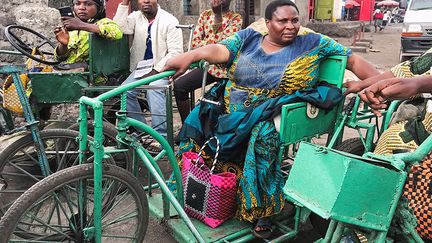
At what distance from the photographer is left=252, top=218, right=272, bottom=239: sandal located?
2627 millimetres

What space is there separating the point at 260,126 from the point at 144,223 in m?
0.94

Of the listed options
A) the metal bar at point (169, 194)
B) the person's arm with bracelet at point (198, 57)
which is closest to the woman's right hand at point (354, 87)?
the person's arm with bracelet at point (198, 57)

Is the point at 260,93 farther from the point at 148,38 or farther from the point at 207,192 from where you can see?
the point at 148,38

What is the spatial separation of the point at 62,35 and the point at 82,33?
0.17 metres

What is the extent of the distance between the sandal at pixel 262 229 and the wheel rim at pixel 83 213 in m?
0.73

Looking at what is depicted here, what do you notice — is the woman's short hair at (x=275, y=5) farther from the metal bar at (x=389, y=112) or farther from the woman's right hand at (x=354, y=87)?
the metal bar at (x=389, y=112)

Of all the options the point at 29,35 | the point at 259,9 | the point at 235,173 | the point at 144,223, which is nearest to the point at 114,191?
the point at 144,223

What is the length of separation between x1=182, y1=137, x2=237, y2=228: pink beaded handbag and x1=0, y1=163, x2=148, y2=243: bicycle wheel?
1.26 ft

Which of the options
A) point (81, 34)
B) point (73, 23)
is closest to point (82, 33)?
point (81, 34)

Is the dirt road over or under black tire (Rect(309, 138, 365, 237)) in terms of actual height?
under

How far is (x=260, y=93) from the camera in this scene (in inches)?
111

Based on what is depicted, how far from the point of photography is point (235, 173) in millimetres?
2844

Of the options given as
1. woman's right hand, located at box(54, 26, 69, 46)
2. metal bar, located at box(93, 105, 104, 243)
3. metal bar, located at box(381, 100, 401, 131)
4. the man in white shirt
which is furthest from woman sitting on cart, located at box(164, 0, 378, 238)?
woman's right hand, located at box(54, 26, 69, 46)

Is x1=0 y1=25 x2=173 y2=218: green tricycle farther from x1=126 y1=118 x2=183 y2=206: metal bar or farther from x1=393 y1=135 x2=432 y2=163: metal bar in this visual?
x1=393 y1=135 x2=432 y2=163: metal bar
